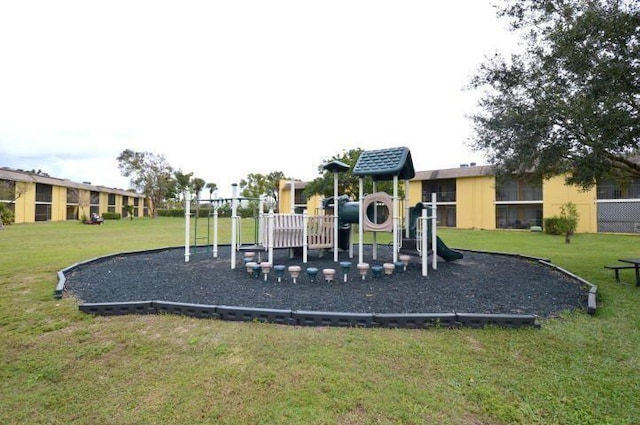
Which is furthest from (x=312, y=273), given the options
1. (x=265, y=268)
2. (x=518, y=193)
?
(x=518, y=193)

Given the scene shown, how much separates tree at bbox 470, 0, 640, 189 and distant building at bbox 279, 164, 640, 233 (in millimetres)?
14175

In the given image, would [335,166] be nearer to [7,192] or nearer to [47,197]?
[7,192]

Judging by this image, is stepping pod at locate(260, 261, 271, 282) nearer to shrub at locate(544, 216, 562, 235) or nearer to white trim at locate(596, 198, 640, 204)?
shrub at locate(544, 216, 562, 235)

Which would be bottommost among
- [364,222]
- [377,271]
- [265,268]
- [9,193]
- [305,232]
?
[377,271]

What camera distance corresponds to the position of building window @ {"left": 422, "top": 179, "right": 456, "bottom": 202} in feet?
109

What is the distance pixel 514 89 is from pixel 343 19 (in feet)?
16.5

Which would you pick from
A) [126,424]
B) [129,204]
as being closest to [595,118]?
[126,424]

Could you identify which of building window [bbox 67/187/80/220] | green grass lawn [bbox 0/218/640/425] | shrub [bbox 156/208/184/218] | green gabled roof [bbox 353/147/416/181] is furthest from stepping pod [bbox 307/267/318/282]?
shrub [bbox 156/208/184/218]

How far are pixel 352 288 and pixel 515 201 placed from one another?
2895cm

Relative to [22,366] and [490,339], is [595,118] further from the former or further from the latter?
[22,366]

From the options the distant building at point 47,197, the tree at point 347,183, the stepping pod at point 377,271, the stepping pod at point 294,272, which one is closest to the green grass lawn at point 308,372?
the stepping pod at point 294,272

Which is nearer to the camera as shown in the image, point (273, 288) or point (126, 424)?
point (126, 424)

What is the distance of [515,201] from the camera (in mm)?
29844

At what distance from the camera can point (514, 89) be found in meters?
8.89
